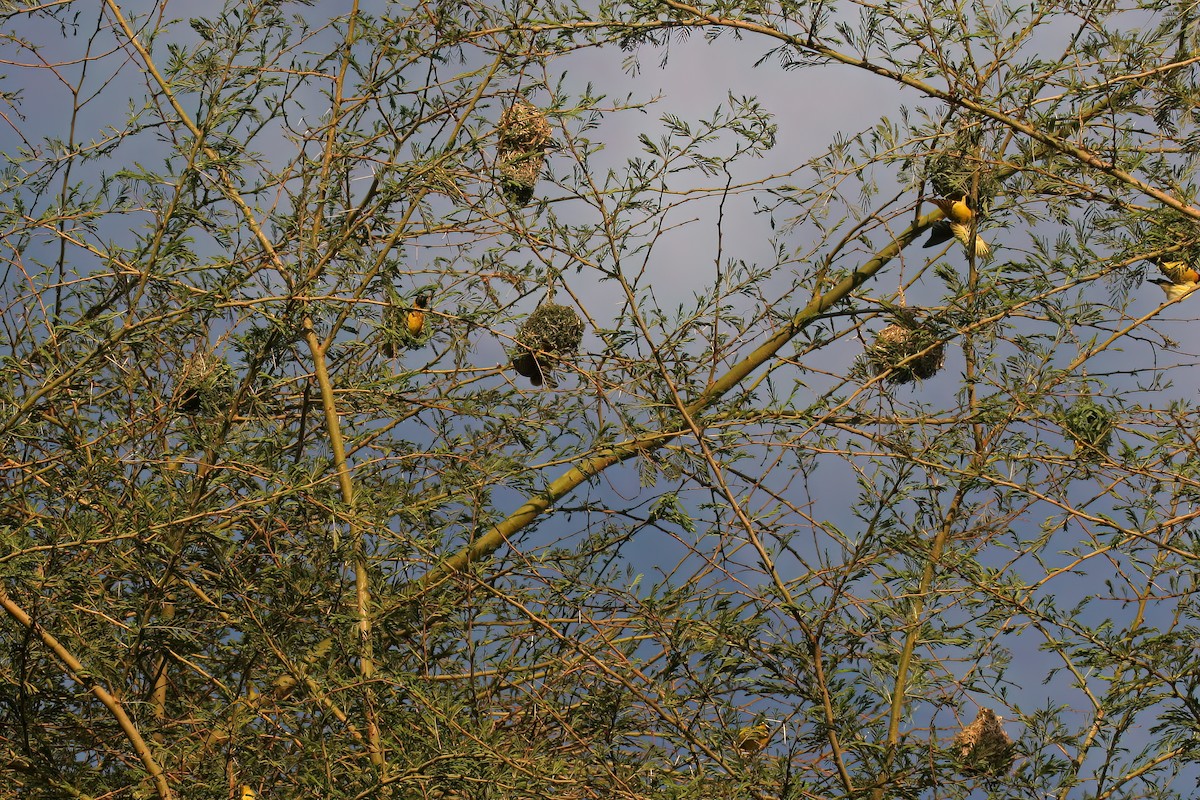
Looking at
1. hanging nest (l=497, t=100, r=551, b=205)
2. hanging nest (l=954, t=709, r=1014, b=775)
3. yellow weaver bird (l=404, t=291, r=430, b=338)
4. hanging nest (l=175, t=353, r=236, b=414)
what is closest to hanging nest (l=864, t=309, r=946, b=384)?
hanging nest (l=954, t=709, r=1014, b=775)

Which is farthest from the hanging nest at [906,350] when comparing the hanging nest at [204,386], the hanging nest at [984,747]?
the hanging nest at [204,386]

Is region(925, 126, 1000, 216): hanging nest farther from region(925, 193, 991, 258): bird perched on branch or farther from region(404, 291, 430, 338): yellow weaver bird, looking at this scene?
region(404, 291, 430, 338): yellow weaver bird

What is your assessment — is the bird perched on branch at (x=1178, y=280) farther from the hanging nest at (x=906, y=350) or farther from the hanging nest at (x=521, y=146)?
the hanging nest at (x=521, y=146)

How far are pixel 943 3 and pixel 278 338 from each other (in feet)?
5.52

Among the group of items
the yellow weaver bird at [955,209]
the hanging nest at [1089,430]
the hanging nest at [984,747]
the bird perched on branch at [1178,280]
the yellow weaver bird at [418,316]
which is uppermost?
the yellow weaver bird at [955,209]

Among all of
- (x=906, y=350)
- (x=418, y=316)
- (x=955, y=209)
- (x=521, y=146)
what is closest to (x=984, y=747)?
(x=906, y=350)

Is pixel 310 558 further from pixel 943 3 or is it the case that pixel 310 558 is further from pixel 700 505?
pixel 943 3

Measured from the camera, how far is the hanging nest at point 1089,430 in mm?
2772

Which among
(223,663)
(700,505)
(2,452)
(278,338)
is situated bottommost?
(223,663)

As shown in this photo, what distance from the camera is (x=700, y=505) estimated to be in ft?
9.63

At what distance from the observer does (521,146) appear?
140 inches

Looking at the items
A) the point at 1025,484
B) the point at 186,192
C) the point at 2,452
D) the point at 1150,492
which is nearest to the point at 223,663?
the point at 2,452

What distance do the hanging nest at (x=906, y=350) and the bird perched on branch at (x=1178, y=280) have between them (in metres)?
0.50

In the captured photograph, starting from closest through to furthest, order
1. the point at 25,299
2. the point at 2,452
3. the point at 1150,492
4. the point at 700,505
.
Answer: the point at 1150,492 < the point at 700,505 < the point at 2,452 < the point at 25,299
